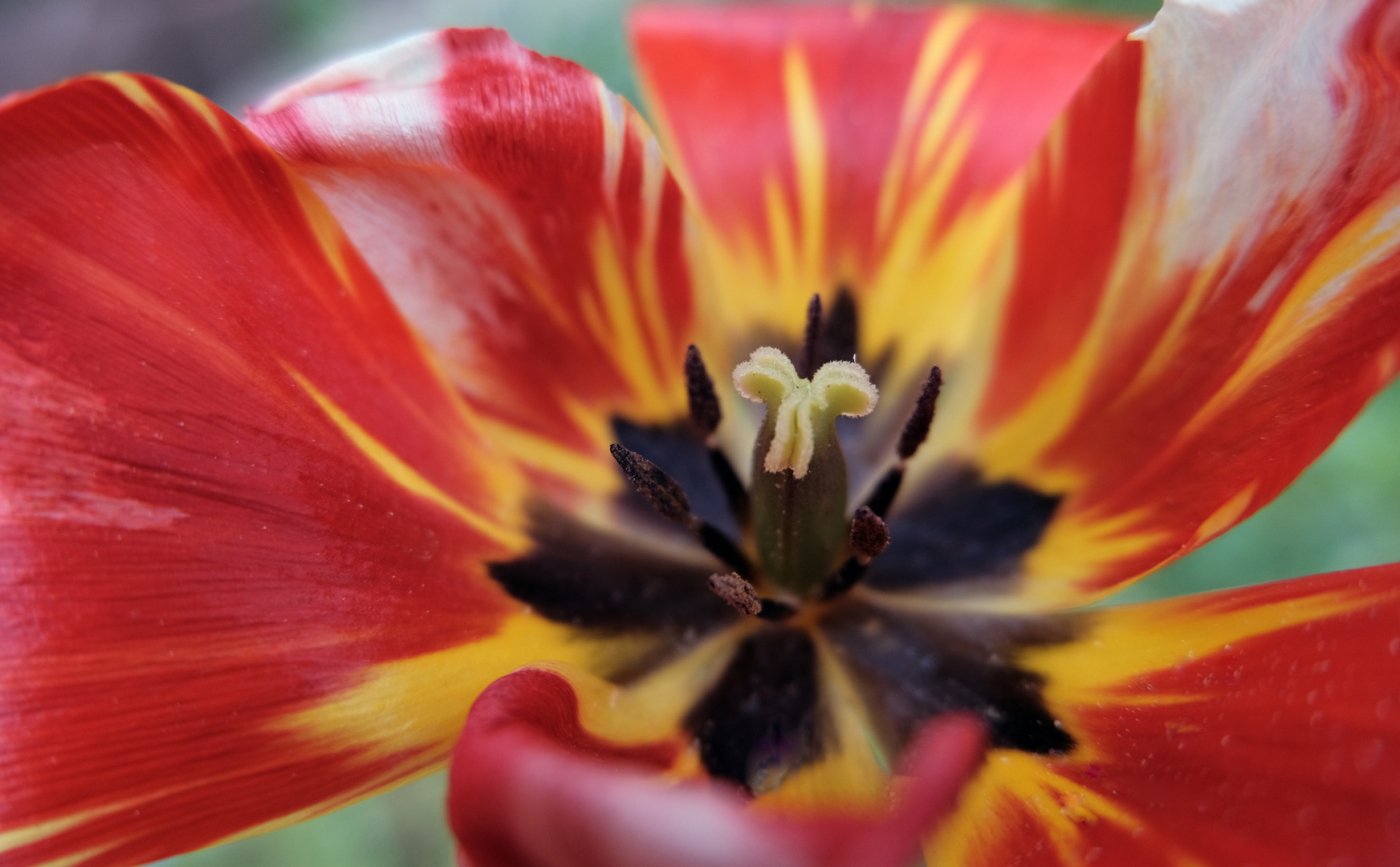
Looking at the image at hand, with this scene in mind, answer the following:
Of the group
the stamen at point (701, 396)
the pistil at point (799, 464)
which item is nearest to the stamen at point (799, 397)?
the pistil at point (799, 464)

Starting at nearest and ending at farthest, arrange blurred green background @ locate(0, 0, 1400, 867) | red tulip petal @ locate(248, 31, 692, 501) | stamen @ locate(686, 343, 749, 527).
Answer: red tulip petal @ locate(248, 31, 692, 501) < stamen @ locate(686, 343, 749, 527) < blurred green background @ locate(0, 0, 1400, 867)

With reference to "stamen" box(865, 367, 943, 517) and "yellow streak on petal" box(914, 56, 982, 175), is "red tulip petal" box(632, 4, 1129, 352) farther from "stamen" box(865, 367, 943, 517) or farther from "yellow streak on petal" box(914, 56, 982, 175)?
"stamen" box(865, 367, 943, 517)

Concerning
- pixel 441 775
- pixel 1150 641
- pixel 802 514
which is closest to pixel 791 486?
pixel 802 514

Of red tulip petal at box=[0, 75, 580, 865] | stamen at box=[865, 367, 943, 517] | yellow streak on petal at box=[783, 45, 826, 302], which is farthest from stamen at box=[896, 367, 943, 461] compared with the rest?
red tulip petal at box=[0, 75, 580, 865]

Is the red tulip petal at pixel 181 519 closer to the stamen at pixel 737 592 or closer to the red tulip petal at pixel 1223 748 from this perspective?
the stamen at pixel 737 592

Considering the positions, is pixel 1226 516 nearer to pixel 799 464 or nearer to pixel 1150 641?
pixel 1150 641

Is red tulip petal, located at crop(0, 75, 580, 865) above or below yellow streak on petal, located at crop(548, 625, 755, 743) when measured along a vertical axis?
above

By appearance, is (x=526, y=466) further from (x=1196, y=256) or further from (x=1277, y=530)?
(x=1277, y=530)

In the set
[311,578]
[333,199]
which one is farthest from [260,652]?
[333,199]
